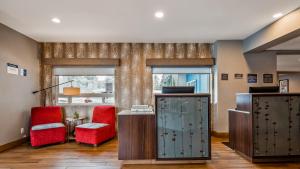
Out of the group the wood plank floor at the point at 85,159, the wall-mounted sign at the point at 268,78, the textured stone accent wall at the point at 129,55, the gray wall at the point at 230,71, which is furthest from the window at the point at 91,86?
the wall-mounted sign at the point at 268,78

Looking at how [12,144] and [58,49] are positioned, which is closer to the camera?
[12,144]

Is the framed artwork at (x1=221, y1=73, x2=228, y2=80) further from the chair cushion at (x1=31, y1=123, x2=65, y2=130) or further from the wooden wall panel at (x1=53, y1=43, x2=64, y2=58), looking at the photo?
the wooden wall panel at (x1=53, y1=43, x2=64, y2=58)

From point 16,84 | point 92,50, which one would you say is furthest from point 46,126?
point 92,50

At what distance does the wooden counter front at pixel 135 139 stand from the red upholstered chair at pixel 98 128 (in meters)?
1.40

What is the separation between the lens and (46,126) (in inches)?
193

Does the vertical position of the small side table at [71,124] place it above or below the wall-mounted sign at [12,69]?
below

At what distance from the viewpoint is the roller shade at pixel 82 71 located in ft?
19.4

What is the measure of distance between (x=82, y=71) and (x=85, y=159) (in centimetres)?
285

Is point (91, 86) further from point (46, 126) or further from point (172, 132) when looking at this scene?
point (172, 132)

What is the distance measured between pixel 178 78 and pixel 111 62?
6.84 ft

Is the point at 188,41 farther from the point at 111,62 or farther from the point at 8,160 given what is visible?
the point at 8,160

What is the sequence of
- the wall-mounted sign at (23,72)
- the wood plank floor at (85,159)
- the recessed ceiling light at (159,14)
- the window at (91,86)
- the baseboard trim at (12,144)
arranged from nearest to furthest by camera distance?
the wood plank floor at (85,159), the recessed ceiling light at (159,14), the baseboard trim at (12,144), the wall-mounted sign at (23,72), the window at (91,86)

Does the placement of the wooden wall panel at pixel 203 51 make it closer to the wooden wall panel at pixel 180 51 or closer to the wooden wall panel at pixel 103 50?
the wooden wall panel at pixel 180 51

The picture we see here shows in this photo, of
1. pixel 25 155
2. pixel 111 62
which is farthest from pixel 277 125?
pixel 25 155
